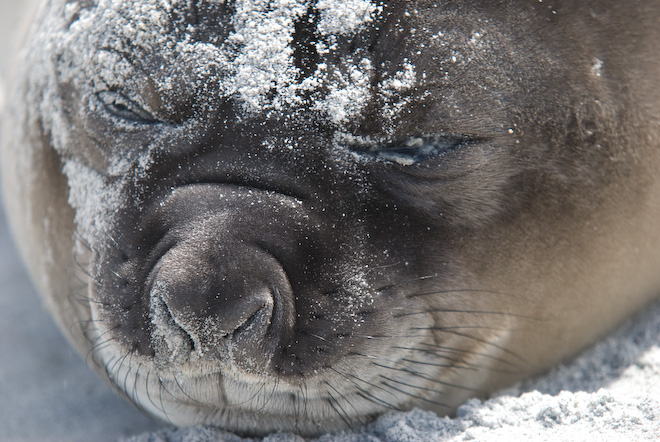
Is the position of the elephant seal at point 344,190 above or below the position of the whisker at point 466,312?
above

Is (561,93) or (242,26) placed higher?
(242,26)

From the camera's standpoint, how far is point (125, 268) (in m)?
1.78

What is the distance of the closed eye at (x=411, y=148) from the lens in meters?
1.78

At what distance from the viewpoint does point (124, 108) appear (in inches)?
76.4

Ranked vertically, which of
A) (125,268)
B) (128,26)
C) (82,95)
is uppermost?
(128,26)

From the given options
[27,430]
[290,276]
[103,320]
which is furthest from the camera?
[27,430]

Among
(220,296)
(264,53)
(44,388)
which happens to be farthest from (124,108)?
(44,388)

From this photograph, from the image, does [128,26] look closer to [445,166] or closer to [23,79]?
[23,79]

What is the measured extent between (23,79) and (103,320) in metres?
1.08

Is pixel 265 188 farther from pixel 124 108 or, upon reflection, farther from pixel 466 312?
pixel 466 312

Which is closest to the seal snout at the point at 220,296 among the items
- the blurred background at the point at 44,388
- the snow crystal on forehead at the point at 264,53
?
the snow crystal on forehead at the point at 264,53

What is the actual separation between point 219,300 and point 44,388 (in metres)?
1.36

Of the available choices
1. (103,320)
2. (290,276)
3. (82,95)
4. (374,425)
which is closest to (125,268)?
(103,320)

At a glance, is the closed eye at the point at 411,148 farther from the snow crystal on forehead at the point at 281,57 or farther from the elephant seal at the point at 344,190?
the snow crystal on forehead at the point at 281,57
